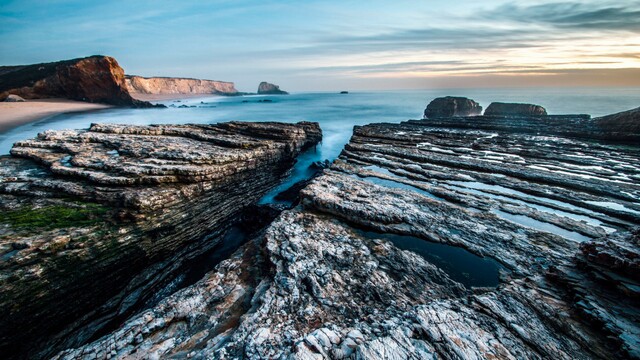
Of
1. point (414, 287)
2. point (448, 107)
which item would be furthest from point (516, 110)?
point (414, 287)

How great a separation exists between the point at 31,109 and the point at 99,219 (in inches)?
2490

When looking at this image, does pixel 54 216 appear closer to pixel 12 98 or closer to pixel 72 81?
pixel 12 98

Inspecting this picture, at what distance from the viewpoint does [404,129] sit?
3447 cm

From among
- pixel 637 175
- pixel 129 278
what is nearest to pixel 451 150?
pixel 637 175

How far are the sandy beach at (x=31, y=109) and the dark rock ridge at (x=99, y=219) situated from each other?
35.8m

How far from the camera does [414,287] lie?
7.88 metres

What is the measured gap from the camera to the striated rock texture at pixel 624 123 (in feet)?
87.0

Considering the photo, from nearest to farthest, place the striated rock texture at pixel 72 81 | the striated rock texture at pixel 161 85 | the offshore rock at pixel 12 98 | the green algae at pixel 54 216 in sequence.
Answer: the green algae at pixel 54 216
the offshore rock at pixel 12 98
the striated rock texture at pixel 72 81
the striated rock texture at pixel 161 85

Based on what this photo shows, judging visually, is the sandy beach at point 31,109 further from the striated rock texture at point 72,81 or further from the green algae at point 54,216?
the green algae at point 54,216

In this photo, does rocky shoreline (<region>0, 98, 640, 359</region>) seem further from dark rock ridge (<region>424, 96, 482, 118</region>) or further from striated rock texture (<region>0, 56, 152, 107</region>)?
striated rock texture (<region>0, 56, 152, 107</region>)

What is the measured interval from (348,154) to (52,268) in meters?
19.2

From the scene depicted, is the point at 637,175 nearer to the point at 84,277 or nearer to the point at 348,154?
the point at 348,154

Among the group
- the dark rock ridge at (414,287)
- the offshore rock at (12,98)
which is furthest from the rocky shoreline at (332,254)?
the offshore rock at (12,98)

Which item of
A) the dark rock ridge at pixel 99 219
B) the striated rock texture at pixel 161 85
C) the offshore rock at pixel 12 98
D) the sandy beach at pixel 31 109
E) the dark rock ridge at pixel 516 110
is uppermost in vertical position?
the striated rock texture at pixel 161 85
